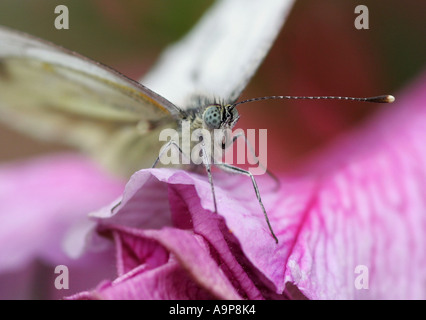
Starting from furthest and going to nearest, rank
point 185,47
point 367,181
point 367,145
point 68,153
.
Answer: point 68,153 < point 185,47 < point 367,145 < point 367,181

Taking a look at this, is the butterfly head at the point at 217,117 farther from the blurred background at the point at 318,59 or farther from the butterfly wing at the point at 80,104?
the blurred background at the point at 318,59

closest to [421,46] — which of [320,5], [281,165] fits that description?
[320,5]

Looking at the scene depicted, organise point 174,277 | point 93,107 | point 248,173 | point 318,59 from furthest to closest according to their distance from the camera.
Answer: point 318,59
point 93,107
point 248,173
point 174,277

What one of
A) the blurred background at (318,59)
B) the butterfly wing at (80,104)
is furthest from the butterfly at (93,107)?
the blurred background at (318,59)

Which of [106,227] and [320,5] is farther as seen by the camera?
[320,5]

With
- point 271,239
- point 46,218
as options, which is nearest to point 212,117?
point 271,239

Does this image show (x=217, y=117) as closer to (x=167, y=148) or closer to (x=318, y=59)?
(x=167, y=148)

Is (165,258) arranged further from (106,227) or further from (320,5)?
(320,5)
